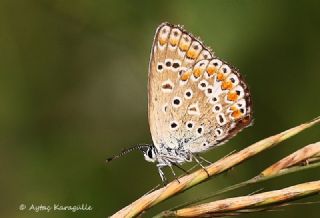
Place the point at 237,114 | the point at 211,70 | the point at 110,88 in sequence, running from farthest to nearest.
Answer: the point at 110,88
the point at 211,70
the point at 237,114

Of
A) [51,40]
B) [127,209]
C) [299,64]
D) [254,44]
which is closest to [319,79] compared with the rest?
[299,64]

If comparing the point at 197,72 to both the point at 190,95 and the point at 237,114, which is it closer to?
the point at 190,95

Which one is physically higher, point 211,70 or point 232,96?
point 211,70

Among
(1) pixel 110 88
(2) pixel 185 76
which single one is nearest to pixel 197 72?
(2) pixel 185 76

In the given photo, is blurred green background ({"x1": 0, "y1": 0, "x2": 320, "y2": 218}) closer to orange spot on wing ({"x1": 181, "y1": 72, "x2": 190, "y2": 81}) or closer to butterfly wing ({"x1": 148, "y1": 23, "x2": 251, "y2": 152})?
butterfly wing ({"x1": 148, "y1": 23, "x2": 251, "y2": 152})

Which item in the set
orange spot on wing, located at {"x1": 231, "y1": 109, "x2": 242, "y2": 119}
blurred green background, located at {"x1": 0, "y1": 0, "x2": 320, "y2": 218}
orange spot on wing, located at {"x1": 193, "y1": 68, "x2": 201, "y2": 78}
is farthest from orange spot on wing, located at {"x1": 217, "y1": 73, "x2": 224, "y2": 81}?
blurred green background, located at {"x1": 0, "y1": 0, "x2": 320, "y2": 218}

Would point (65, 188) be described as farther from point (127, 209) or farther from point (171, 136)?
point (127, 209)
